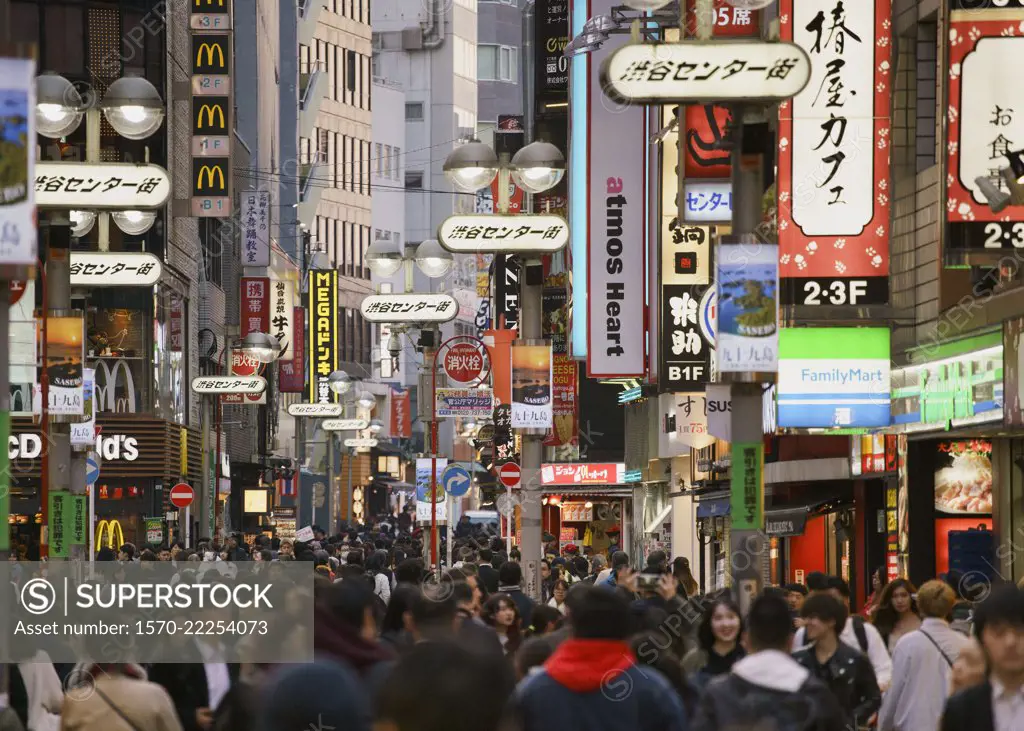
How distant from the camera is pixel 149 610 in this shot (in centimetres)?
1196

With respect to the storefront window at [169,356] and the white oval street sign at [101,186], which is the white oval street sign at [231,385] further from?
the white oval street sign at [101,186]

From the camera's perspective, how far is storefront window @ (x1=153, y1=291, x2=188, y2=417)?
4544 cm

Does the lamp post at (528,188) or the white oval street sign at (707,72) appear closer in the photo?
the white oval street sign at (707,72)

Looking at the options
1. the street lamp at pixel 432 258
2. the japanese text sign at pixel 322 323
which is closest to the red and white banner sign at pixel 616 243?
the street lamp at pixel 432 258

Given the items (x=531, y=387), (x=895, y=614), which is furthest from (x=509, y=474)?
(x=895, y=614)

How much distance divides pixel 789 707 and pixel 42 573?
8385 millimetres

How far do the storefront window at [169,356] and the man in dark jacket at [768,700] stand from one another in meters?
37.8

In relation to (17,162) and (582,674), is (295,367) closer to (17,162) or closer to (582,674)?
(17,162)

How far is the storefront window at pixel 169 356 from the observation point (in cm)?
4544

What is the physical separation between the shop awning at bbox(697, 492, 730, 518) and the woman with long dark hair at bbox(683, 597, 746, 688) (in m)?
22.3

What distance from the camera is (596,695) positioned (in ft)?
23.2

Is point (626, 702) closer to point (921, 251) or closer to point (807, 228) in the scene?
point (807, 228)

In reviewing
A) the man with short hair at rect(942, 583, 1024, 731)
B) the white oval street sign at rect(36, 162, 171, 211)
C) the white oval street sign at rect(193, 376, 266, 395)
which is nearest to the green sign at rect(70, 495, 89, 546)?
the white oval street sign at rect(36, 162, 171, 211)

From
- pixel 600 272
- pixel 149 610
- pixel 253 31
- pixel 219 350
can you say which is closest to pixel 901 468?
pixel 600 272
